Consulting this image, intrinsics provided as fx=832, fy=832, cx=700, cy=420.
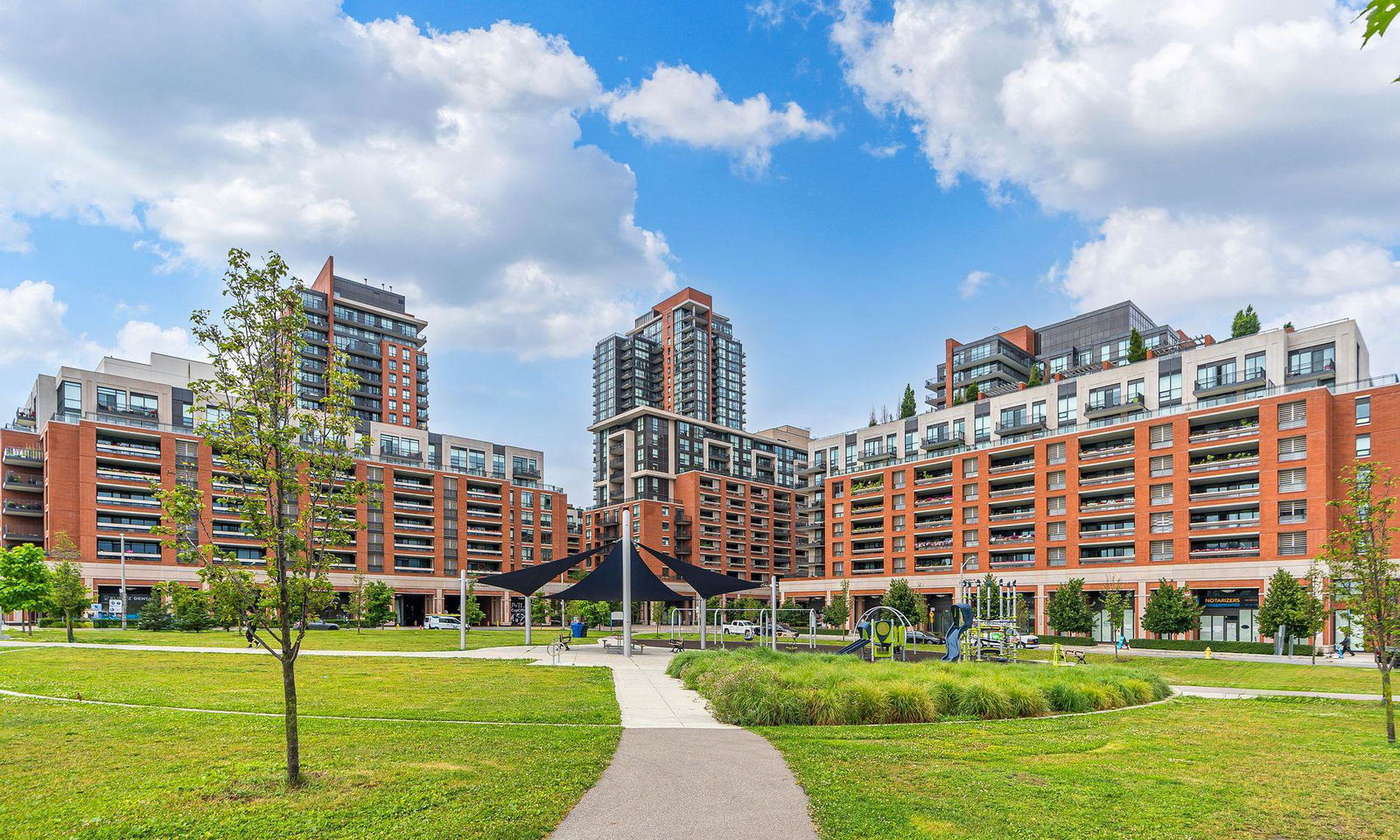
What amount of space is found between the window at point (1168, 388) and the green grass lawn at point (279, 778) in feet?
244

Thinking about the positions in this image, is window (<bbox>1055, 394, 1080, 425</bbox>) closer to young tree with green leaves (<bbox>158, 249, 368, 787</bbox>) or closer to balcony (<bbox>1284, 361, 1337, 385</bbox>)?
balcony (<bbox>1284, 361, 1337, 385</bbox>)

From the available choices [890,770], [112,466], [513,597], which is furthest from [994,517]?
[112,466]

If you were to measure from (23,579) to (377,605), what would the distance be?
118 ft

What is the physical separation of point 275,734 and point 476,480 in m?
97.3

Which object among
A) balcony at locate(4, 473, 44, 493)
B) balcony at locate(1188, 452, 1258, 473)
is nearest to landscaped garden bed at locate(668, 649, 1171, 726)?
balcony at locate(1188, 452, 1258, 473)

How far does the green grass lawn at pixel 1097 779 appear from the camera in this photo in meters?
10.3

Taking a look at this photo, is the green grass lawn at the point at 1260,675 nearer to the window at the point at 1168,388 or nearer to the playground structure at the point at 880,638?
the playground structure at the point at 880,638

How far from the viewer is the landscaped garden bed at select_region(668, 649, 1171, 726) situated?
60.5 feet

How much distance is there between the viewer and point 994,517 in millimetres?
86875

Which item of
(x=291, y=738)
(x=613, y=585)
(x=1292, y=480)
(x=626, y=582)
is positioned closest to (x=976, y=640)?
(x=626, y=582)

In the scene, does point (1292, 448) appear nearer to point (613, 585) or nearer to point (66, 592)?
point (613, 585)

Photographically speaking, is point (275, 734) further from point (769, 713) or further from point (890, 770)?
point (890, 770)

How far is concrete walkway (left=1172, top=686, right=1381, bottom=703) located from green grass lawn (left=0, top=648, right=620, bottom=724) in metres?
19.6

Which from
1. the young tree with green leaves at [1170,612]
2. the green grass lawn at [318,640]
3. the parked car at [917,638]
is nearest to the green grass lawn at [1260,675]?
the parked car at [917,638]
